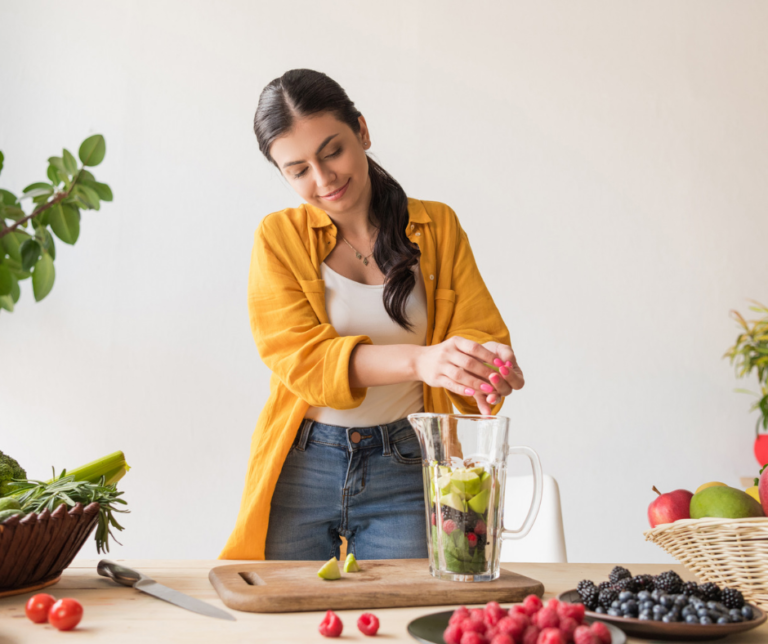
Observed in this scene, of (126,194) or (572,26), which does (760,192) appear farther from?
(126,194)

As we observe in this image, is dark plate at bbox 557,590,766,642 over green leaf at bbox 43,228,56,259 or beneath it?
beneath

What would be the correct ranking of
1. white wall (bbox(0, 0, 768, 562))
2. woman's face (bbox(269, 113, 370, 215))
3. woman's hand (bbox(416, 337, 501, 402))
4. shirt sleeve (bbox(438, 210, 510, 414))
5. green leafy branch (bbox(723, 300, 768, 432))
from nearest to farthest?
woman's hand (bbox(416, 337, 501, 402)), woman's face (bbox(269, 113, 370, 215)), shirt sleeve (bbox(438, 210, 510, 414)), white wall (bbox(0, 0, 768, 562)), green leafy branch (bbox(723, 300, 768, 432))

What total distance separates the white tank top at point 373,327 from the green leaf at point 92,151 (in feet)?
2.43

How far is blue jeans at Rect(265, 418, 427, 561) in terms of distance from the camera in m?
1.32

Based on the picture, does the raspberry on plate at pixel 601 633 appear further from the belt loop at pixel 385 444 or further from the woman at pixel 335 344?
the belt loop at pixel 385 444

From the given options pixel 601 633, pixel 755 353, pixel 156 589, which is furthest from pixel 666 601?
pixel 755 353

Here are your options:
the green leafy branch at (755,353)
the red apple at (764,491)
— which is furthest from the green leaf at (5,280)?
the green leafy branch at (755,353)

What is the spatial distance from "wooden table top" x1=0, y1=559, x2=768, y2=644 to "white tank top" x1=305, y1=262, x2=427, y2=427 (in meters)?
0.49

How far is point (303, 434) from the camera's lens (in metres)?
1.34

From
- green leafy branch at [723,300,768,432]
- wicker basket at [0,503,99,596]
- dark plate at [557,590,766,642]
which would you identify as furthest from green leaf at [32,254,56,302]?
green leafy branch at [723,300,768,432]

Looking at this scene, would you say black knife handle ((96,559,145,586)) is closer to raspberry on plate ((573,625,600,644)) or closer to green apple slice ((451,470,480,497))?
green apple slice ((451,470,480,497))

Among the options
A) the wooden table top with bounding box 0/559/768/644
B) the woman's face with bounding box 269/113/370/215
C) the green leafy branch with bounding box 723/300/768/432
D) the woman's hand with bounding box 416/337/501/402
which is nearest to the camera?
the wooden table top with bounding box 0/559/768/644

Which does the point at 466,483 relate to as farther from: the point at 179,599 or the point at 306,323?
the point at 306,323

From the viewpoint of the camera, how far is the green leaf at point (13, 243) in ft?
2.21
